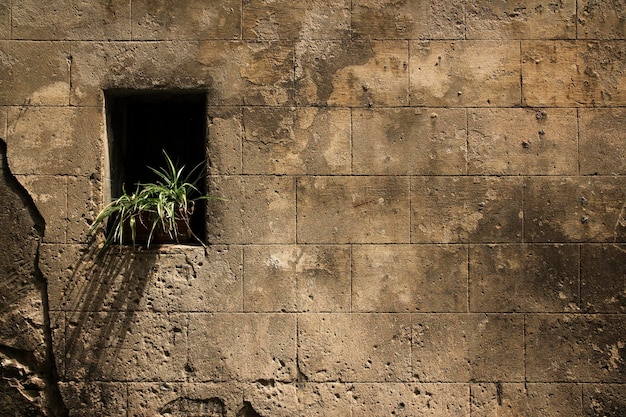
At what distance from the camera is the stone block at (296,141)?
3.85 metres

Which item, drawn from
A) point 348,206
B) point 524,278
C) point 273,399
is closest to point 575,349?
point 524,278

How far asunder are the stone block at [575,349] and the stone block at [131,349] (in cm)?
256

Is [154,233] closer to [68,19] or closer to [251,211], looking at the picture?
[251,211]

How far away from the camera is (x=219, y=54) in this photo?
3869 mm

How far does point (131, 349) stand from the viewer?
380 centimetres

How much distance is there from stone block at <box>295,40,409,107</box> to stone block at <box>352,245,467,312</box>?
1116 mm

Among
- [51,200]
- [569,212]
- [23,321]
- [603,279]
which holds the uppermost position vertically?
[51,200]

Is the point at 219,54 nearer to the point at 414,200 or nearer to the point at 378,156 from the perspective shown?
the point at 378,156

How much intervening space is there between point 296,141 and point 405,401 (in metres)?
2.07

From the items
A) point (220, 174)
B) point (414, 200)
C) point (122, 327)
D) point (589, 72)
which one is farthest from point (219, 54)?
point (589, 72)

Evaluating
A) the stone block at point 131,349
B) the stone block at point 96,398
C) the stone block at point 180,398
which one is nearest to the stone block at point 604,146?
the stone block at point 180,398

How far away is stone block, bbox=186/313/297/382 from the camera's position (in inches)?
149

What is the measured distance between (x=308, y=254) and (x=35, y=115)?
7.47 ft

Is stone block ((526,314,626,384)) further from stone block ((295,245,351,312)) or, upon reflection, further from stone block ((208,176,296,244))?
stone block ((208,176,296,244))
